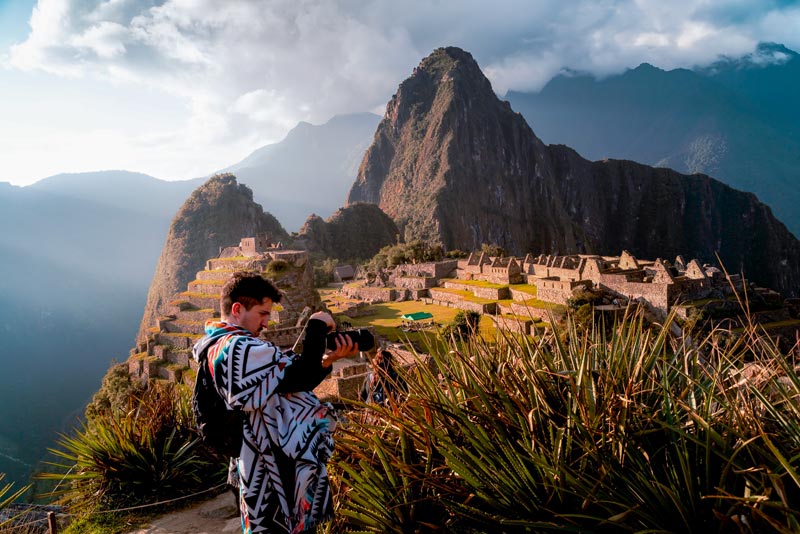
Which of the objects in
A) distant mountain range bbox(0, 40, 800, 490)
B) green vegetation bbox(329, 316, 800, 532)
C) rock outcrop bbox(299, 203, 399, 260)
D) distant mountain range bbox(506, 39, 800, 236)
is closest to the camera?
green vegetation bbox(329, 316, 800, 532)

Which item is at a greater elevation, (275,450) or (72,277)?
(275,450)

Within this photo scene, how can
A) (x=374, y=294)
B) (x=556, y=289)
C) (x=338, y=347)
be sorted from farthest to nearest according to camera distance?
(x=374, y=294), (x=556, y=289), (x=338, y=347)

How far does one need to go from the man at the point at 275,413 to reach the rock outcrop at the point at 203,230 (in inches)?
3154

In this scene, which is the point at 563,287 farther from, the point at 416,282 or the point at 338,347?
the point at 338,347

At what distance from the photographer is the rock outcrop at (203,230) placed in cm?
8175

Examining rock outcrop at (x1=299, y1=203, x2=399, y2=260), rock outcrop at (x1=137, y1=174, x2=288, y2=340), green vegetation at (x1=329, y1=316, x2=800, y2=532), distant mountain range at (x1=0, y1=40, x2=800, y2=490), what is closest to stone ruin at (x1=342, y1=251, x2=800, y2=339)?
green vegetation at (x1=329, y1=316, x2=800, y2=532)

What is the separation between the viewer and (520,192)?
142625 millimetres

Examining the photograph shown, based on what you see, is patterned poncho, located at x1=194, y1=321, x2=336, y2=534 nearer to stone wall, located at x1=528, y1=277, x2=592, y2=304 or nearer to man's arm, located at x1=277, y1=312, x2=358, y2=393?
man's arm, located at x1=277, y1=312, x2=358, y2=393

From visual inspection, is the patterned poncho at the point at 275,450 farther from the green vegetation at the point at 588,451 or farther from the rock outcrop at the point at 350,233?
the rock outcrop at the point at 350,233

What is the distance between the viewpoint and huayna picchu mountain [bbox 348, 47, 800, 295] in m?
123

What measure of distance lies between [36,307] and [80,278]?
19.7m

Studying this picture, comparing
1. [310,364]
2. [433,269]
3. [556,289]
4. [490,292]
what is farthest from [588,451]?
[433,269]

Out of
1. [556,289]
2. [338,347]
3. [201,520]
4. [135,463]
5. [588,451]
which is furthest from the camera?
[556,289]

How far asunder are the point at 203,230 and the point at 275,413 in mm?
93548
